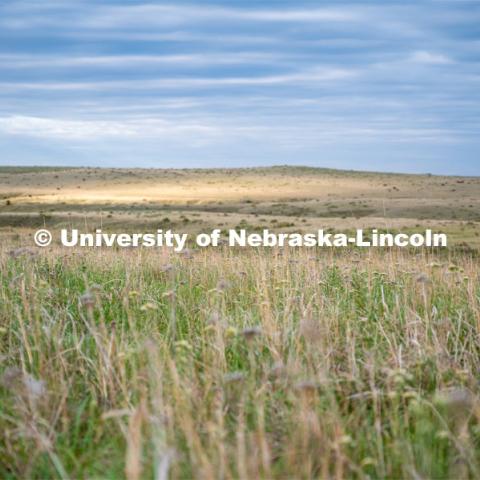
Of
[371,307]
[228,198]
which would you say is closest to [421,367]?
[371,307]

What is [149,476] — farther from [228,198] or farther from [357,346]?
[228,198]

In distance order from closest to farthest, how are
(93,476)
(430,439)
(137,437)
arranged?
1. (137,437)
2. (93,476)
3. (430,439)

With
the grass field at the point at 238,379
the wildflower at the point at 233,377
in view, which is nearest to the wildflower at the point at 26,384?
the grass field at the point at 238,379

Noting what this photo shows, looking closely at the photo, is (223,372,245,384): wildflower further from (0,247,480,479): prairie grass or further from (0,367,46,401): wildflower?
(0,367,46,401): wildflower

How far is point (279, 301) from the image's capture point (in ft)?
22.5

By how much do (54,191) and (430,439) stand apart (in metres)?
64.0

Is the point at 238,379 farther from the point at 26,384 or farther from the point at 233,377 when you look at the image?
the point at 26,384

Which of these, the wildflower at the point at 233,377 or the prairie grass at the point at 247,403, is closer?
the prairie grass at the point at 247,403

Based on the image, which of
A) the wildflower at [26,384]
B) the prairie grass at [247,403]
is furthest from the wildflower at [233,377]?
the wildflower at [26,384]

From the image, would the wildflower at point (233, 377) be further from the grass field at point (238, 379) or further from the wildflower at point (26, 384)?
the wildflower at point (26, 384)

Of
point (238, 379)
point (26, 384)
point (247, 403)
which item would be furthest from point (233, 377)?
point (26, 384)

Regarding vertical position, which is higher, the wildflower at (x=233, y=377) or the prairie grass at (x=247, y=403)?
the wildflower at (x=233, y=377)

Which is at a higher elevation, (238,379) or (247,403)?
(238,379)

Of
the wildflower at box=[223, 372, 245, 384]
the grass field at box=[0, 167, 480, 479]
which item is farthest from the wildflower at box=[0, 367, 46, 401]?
the wildflower at box=[223, 372, 245, 384]
